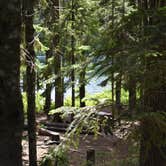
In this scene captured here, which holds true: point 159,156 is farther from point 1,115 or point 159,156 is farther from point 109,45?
point 1,115

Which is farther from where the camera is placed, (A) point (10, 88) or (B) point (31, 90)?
(B) point (31, 90)

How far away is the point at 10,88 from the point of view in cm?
291

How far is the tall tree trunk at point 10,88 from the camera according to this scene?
114 inches

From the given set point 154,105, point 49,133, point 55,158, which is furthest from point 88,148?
point 154,105

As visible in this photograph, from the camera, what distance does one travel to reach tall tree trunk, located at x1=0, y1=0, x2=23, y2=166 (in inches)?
114

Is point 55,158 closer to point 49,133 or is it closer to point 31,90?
point 31,90

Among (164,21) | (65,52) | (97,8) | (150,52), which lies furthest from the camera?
(65,52)

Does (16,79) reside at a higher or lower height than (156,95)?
higher

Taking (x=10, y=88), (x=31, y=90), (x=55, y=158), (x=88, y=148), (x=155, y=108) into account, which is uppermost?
(x=10, y=88)

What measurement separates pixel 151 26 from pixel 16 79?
3.45 metres

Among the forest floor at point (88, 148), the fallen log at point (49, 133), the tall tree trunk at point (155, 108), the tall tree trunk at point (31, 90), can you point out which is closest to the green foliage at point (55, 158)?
the tall tree trunk at point (31, 90)

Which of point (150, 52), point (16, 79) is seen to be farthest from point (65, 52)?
point (16, 79)

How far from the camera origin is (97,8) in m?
17.2

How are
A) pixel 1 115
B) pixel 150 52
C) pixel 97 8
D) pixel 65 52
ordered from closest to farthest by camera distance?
pixel 1 115 → pixel 150 52 → pixel 97 8 → pixel 65 52
